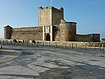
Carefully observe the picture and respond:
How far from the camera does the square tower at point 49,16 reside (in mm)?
62812

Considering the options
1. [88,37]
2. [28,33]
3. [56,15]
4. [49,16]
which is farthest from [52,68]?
[28,33]

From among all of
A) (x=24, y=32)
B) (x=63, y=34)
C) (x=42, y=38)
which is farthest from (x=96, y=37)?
(x=24, y=32)

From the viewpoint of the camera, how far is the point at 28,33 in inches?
2584

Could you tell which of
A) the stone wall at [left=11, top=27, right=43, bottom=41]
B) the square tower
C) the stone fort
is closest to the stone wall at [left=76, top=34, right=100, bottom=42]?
the stone fort

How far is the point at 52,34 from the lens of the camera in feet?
191

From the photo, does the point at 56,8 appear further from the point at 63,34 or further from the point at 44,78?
the point at 44,78

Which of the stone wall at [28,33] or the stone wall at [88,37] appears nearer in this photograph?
the stone wall at [88,37]

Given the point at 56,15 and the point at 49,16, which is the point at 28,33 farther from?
the point at 56,15

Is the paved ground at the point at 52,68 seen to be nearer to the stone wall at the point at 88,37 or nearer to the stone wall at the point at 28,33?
the stone wall at the point at 88,37

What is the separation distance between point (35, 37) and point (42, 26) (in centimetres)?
409

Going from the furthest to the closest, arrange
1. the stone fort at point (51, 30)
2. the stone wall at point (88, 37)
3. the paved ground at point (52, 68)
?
the stone wall at point (88, 37) → the stone fort at point (51, 30) → the paved ground at point (52, 68)

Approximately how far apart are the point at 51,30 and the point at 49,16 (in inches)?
252

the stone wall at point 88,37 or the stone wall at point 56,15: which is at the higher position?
the stone wall at point 56,15

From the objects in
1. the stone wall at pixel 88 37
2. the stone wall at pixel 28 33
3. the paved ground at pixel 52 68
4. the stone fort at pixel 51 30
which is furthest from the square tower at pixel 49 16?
the paved ground at pixel 52 68
